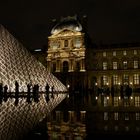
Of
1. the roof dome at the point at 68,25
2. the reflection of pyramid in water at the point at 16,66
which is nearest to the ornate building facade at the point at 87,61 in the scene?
the roof dome at the point at 68,25

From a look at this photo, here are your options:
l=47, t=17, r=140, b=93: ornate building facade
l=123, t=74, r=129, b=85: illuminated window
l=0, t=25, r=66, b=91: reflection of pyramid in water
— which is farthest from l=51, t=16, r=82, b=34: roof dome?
l=0, t=25, r=66, b=91: reflection of pyramid in water

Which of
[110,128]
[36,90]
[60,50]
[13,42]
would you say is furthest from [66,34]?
[110,128]

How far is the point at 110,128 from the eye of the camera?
26.5 feet

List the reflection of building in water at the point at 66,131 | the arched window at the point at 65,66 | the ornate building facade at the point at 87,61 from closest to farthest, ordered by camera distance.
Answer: the reflection of building in water at the point at 66,131
the ornate building facade at the point at 87,61
the arched window at the point at 65,66

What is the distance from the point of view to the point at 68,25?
60.5 m

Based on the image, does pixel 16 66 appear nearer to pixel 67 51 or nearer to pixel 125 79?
pixel 67 51

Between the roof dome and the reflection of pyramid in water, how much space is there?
101ft

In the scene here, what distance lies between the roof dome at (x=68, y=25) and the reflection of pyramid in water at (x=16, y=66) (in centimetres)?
3078

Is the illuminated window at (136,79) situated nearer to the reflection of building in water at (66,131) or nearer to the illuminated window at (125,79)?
the illuminated window at (125,79)

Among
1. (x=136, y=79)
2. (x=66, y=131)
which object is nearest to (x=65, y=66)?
(x=136, y=79)

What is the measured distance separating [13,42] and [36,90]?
20.1 ft

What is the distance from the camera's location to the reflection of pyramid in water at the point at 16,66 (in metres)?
22.6

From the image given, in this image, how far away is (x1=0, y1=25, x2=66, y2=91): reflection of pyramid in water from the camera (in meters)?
22.6

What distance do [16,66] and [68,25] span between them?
122 feet
